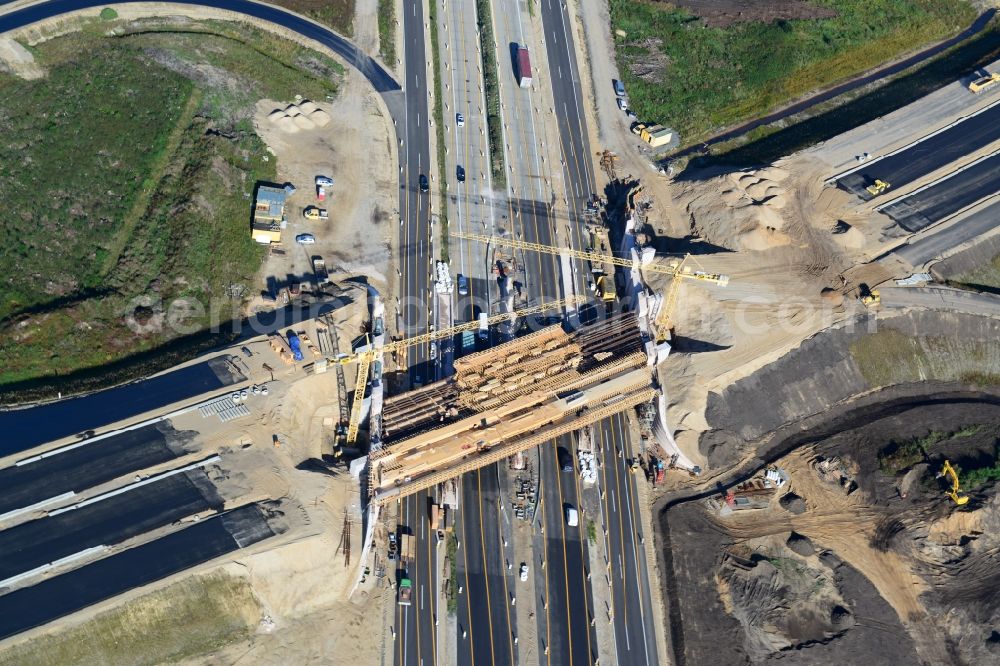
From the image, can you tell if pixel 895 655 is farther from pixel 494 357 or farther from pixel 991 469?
pixel 494 357

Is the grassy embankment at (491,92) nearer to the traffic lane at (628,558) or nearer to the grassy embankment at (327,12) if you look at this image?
the grassy embankment at (327,12)

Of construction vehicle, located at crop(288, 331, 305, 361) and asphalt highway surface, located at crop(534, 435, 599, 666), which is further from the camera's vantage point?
construction vehicle, located at crop(288, 331, 305, 361)

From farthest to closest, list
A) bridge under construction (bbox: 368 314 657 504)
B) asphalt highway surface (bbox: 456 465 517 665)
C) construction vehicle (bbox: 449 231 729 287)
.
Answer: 1. construction vehicle (bbox: 449 231 729 287)
2. bridge under construction (bbox: 368 314 657 504)
3. asphalt highway surface (bbox: 456 465 517 665)

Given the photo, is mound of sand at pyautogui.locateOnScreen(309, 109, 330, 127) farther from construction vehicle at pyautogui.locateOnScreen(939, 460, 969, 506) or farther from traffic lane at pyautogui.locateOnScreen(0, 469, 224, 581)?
construction vehicle at pyautogui.locateOnScreen(939, 460, 969, 506)

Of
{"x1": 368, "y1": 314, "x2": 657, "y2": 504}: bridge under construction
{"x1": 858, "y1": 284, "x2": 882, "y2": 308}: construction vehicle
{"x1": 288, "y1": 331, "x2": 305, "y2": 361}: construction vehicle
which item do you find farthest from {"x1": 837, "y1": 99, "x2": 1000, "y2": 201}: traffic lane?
{"x1": 288, "y1": 331, "x2": 305, "y2": 361}: construction vehicle

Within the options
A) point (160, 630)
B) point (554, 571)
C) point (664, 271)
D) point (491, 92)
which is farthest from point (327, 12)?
point (160, 630)
